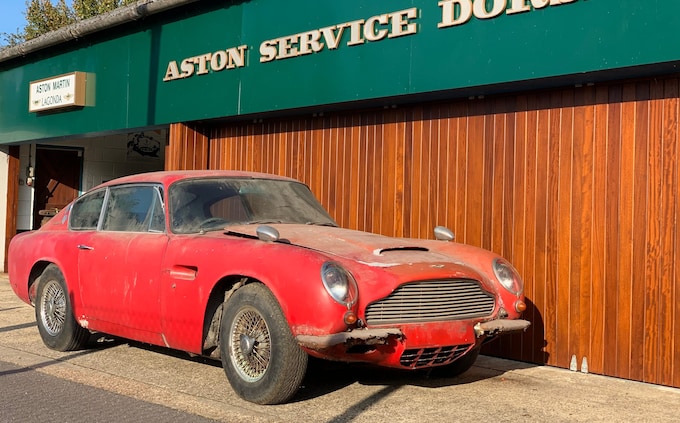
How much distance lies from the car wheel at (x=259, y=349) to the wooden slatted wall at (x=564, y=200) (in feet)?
9.66

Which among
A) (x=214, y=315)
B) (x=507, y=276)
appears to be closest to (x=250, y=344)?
(x=214, y=315)

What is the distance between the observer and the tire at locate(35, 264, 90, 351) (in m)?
6.95

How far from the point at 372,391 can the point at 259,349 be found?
986mm

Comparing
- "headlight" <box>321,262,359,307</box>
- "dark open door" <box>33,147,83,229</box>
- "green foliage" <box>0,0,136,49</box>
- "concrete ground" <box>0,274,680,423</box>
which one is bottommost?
"concrete ground" <box>0,274,680,423</box>

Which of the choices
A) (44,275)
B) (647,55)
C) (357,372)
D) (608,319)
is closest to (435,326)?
(357,372)

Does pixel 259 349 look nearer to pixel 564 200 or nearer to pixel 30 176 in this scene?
pixel 564 200

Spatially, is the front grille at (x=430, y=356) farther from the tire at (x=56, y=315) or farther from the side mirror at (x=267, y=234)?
the tire at (x=56, y=315)

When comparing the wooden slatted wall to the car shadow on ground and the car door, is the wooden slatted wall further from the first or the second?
the car door

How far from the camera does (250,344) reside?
5.08 m

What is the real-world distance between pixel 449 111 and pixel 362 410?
3807 millimetres

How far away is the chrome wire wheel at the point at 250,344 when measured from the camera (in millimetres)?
5027

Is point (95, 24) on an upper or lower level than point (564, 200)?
upper

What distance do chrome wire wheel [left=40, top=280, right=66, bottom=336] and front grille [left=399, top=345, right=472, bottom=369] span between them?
3.55 metres

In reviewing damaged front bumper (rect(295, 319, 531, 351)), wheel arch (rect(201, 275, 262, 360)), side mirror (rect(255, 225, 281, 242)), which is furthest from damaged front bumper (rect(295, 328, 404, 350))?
wheel arch (rect(201, 275, 262, 360))
